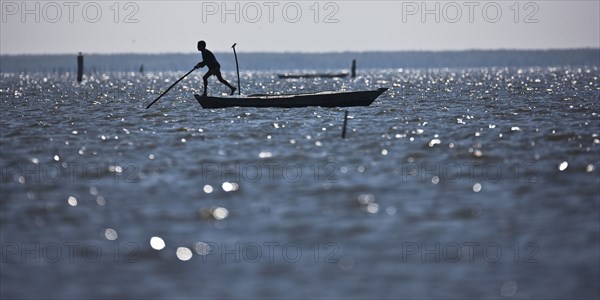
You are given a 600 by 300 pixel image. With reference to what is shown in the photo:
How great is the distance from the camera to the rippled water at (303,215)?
31.7 feet

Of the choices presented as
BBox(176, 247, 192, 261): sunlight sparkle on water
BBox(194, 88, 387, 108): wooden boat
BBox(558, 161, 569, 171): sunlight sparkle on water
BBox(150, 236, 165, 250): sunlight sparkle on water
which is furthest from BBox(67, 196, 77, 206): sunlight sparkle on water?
BBox(194, 88, 387, 108): wooden boat

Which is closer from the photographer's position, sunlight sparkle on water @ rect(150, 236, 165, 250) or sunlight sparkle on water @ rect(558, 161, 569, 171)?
sunlight sparkle on water @ rect(150, 236, 165, 250)

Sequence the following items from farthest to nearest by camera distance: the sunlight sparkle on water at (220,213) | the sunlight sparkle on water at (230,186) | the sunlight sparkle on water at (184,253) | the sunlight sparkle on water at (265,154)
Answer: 1. the sunlight sparkle on water at (265,154)
2. the sunlight sparkle on water at (230,186)
3. the sunlight sparkle on water at (220,213)
4. the sunlight sparkle on water at (184,253)

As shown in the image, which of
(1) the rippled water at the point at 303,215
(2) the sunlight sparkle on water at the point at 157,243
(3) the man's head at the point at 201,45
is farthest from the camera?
(3) the man's head at the point at 201,45

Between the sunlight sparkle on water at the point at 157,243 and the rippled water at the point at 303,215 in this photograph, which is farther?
the sunlight sparkle on water at the point at 157,243

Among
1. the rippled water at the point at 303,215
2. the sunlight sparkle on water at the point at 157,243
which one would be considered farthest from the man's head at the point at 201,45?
the sunlight sparkle on water at the point at 157,243

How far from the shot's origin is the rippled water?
9648 mm

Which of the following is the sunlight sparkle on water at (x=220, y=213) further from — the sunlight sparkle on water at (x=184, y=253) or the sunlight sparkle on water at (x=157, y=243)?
the sunlight sparkle on water at (x=184, y=253)

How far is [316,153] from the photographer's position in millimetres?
19688

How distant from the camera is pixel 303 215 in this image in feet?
41.8

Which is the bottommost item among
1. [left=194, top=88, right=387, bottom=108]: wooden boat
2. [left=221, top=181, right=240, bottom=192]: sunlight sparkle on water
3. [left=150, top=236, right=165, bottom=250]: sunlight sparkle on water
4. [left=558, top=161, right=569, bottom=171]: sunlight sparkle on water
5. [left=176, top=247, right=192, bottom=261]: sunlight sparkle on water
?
[left=176, top=247, right=192, bottom=261]: sunlight sparkle on water

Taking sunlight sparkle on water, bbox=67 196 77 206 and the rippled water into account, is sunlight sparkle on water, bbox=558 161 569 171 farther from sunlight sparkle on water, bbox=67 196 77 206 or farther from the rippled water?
sunlight sparkle on water, bbox=67 196 77 206

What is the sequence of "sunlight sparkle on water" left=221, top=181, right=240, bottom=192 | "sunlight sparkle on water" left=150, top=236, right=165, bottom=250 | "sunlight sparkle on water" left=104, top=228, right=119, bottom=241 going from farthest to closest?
"sunlight sparkle on water" left=221, top=181, right=240, bottom=192 → "sunlight sparkle on water" left=104, top=228, right=119, bottom=241 → "sunlight sparkle on water" left=150, top=236, right=165, bottom=250

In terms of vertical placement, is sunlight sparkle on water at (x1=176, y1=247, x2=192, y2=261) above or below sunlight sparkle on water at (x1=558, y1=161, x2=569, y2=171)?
below
